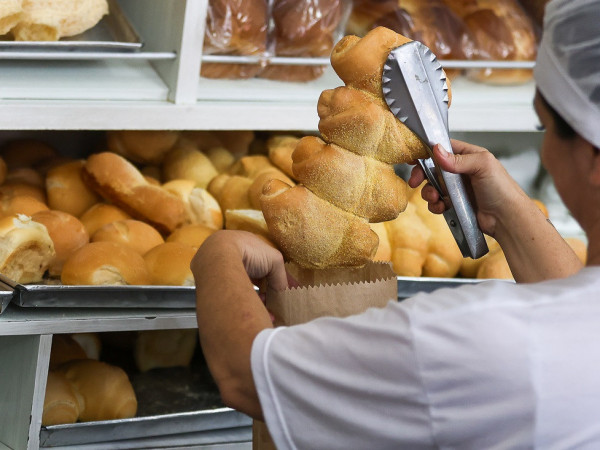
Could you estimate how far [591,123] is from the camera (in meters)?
0.87

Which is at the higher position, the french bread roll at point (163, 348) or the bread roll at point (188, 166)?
the bread roll at point (188, 166)

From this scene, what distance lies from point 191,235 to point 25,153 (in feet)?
1.73

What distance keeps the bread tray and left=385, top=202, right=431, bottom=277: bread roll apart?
49 cm

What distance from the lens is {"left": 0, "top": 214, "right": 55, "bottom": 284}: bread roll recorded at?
1.38 meters

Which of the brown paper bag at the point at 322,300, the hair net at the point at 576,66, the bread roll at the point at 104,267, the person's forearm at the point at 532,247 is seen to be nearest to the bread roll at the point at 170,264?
the bread roll at the point at 104,267

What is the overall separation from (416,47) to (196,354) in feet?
3.34

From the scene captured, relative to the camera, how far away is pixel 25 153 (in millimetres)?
1843

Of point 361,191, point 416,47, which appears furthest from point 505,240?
point 416,47

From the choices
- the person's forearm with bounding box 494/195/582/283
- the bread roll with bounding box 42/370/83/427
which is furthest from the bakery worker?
the bread roll with bounding box 42/370/83/427

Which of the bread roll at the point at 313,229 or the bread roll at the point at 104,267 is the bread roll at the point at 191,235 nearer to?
the bread roll at the point at 104,267

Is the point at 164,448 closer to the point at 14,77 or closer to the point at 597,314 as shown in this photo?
the point at 14,77

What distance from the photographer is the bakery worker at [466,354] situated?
776 millimetres

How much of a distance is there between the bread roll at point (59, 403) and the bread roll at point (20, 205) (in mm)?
325

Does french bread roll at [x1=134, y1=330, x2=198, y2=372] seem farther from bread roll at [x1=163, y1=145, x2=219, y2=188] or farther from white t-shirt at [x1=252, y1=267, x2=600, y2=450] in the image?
white t-shirt at [x1=252, y1=267, x2=600, y2=450]
